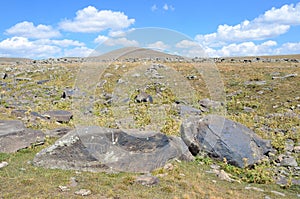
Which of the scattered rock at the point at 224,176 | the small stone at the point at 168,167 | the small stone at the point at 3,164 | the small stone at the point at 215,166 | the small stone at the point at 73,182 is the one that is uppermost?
the small stone at the point at 3,164

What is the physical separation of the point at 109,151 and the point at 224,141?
522 centimetres

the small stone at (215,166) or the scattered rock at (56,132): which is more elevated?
the scattered rock at (56,132)

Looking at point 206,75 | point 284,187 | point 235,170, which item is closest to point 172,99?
point 206,75

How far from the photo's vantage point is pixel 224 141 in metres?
13.4

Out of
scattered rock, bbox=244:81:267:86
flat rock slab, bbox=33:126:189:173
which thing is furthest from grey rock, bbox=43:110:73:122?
scattered rock, bbox=244:81:267:86

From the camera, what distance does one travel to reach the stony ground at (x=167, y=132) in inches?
369

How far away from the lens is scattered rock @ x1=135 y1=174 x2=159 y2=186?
32.1 feet

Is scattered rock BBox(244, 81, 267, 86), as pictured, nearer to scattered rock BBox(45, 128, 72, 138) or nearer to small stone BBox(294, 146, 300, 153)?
small stone BBox(294, 146, 300, 153)

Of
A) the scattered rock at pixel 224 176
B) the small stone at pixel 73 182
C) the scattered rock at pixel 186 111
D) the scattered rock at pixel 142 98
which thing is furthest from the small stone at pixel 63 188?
the scattered rock at pixel 142 98

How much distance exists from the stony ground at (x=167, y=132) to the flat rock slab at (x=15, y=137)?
0.37m

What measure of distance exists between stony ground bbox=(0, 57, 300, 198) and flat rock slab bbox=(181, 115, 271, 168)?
0.43 meters

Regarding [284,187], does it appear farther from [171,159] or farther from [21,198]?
[21,198]

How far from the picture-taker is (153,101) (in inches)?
949

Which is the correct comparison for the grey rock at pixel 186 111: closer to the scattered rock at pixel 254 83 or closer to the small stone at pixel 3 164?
the scattered rock at pixel 254 83
